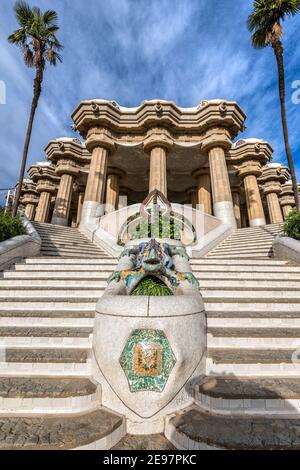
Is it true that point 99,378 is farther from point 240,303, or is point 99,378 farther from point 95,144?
point 95,144

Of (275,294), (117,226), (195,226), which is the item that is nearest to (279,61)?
(195,226)

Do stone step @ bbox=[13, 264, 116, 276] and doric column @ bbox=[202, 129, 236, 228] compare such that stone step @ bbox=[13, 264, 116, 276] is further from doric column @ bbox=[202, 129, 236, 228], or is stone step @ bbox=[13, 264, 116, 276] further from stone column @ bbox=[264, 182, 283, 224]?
stone column @ bbox=[264, 182, 283, 224]

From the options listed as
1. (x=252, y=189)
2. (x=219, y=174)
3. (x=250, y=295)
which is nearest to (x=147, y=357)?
(x=250, y=295)

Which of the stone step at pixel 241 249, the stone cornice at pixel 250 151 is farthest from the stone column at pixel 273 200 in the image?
the stone step at pixel 241 249

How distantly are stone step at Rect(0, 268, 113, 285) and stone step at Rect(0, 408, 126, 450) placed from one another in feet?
9.64

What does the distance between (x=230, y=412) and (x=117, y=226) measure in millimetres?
8579

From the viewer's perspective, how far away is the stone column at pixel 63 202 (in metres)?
19.3

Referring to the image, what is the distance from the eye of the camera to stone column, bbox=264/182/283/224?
24.6 m

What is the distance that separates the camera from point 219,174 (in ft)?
53.0

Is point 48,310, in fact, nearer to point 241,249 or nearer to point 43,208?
point 241,249

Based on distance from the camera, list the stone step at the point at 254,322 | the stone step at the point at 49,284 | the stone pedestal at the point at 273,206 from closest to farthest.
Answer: the stone step at the point at 254,322
the stone step at the point at 49,284
the stone pedestal at the point at 273,206

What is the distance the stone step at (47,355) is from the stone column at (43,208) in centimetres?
2223

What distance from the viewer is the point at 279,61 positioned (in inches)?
451

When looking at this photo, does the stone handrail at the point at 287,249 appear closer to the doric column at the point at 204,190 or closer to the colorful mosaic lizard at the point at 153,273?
the colorful mosaic lizard at the point at 153,273
